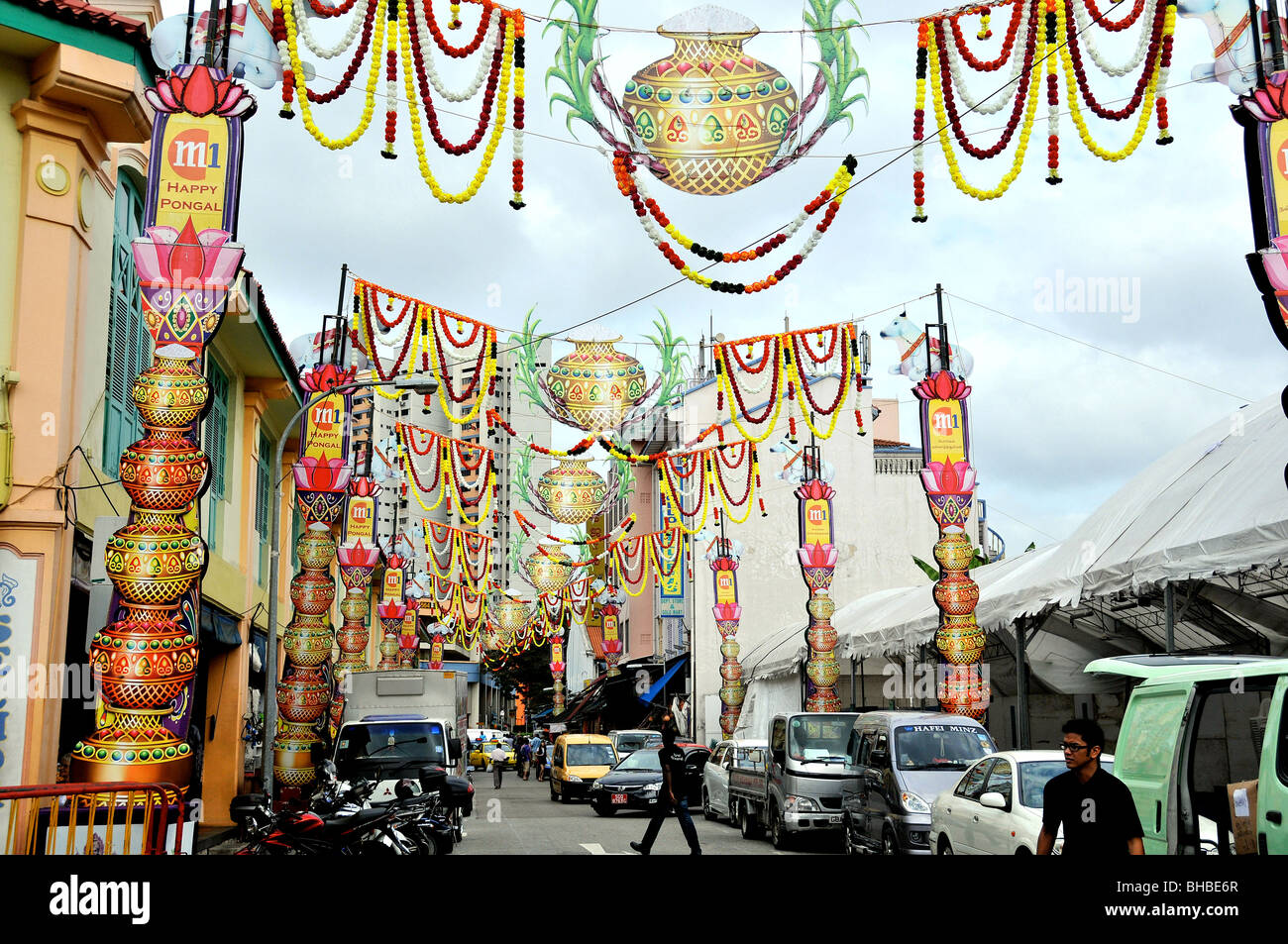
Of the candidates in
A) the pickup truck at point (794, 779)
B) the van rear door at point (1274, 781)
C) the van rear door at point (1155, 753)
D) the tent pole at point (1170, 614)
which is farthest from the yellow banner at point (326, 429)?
the van rear door at point (1274, 781)

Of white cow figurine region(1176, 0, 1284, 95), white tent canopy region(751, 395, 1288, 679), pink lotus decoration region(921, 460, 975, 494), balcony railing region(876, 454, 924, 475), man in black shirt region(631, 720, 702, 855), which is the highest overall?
balcony railing region(876, 454, 924, 475)

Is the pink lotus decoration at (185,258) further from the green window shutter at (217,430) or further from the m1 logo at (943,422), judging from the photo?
the m1 logo at (943,422)

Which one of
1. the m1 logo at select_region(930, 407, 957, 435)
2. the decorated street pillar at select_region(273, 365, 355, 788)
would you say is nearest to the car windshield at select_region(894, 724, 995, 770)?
the m1 logo at select_region(930, 407, 957, 435)

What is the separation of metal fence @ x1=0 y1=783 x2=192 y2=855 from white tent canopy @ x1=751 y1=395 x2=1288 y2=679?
1118 cm

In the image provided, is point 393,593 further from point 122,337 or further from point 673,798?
point 673,798

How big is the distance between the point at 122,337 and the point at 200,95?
651 cm

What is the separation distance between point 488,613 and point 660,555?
17096 mm

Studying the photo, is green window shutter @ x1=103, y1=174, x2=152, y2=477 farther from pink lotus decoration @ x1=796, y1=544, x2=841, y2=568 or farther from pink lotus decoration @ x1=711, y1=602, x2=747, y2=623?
pink lotus decoration @ x1=711, y1=602, x2=747, y2=623

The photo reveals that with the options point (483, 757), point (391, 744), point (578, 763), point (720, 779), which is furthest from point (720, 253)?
point (483, 757)

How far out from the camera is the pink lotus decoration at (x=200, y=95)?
484 inches

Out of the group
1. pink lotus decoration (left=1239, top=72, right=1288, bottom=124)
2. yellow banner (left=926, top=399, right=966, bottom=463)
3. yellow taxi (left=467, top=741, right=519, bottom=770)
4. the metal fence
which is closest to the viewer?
the metal fence

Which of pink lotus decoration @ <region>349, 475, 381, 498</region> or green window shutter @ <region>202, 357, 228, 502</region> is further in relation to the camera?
pink lotus decoration @ <region>349, 475, 381, 498</region>

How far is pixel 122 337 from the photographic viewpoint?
1788 centimetres

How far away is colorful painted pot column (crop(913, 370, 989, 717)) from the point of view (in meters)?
20.1
